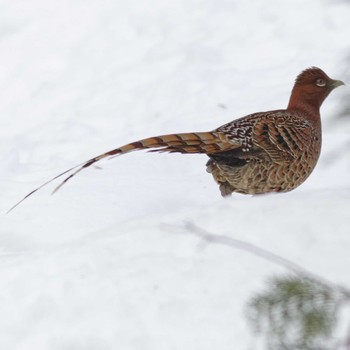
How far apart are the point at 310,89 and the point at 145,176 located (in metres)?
1.29

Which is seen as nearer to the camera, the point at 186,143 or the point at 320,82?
the point at 186,143

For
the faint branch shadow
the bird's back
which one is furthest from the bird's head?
the faint branch shadow

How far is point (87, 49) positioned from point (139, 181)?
3.35m

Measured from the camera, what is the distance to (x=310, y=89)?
6.10 meters

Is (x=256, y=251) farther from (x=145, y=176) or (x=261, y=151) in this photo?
(x=145, y=176)

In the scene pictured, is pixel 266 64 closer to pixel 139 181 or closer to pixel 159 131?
pixel 159 131

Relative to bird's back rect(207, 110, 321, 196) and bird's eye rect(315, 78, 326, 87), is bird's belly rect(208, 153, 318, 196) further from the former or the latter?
bird's eye rect(315, 78, 326, 87)

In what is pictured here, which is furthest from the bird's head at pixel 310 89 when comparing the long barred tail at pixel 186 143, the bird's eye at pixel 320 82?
the long barred tail at pixel 186 143

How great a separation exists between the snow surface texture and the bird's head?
42 cm

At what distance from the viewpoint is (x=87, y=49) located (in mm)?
9844

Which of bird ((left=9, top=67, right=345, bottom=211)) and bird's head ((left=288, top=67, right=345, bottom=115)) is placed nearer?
bird ((left=9, top=67, right=345, bottom=211))

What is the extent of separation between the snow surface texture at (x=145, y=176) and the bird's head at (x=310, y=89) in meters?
0.42

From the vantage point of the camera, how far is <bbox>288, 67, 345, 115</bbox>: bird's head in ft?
19.9

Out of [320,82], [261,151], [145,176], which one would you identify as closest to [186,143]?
[261,151]
